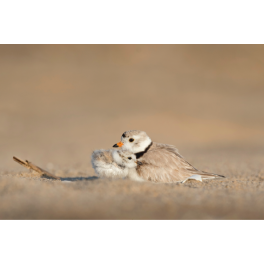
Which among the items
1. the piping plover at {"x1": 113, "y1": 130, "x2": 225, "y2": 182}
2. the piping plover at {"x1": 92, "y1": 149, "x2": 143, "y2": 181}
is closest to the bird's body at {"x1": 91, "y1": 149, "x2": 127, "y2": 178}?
the piping plover at {"x1": 92, "y1": 149, "x2": 143, "y2": 181}

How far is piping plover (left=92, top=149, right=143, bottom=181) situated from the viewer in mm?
4266

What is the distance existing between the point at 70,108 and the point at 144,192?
474 inches

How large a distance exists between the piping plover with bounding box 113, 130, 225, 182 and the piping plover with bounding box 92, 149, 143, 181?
0.31 ft

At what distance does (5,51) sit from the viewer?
16984 mm

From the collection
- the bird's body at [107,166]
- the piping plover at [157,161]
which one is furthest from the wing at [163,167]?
the bird's body at [107,166]

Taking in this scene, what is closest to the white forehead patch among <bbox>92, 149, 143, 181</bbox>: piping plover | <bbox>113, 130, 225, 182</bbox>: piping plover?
<bbox>92, 149, 143, 181</bbox>: piping plover

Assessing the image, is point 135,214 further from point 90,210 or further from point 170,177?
point 170,177

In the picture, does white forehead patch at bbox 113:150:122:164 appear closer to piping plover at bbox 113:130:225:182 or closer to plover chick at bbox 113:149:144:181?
plover chick at bbox 113:149:144:181

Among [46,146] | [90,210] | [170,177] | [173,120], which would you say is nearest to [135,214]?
[90,210]

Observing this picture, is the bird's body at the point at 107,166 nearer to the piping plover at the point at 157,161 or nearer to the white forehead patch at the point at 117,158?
the white forehead patch at the point at 117,158

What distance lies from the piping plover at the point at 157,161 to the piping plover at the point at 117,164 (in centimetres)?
9

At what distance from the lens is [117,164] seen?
431cm

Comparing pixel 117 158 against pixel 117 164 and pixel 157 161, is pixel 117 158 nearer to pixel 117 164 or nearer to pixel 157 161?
pixel 117 164

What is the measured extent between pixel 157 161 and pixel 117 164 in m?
0.55
